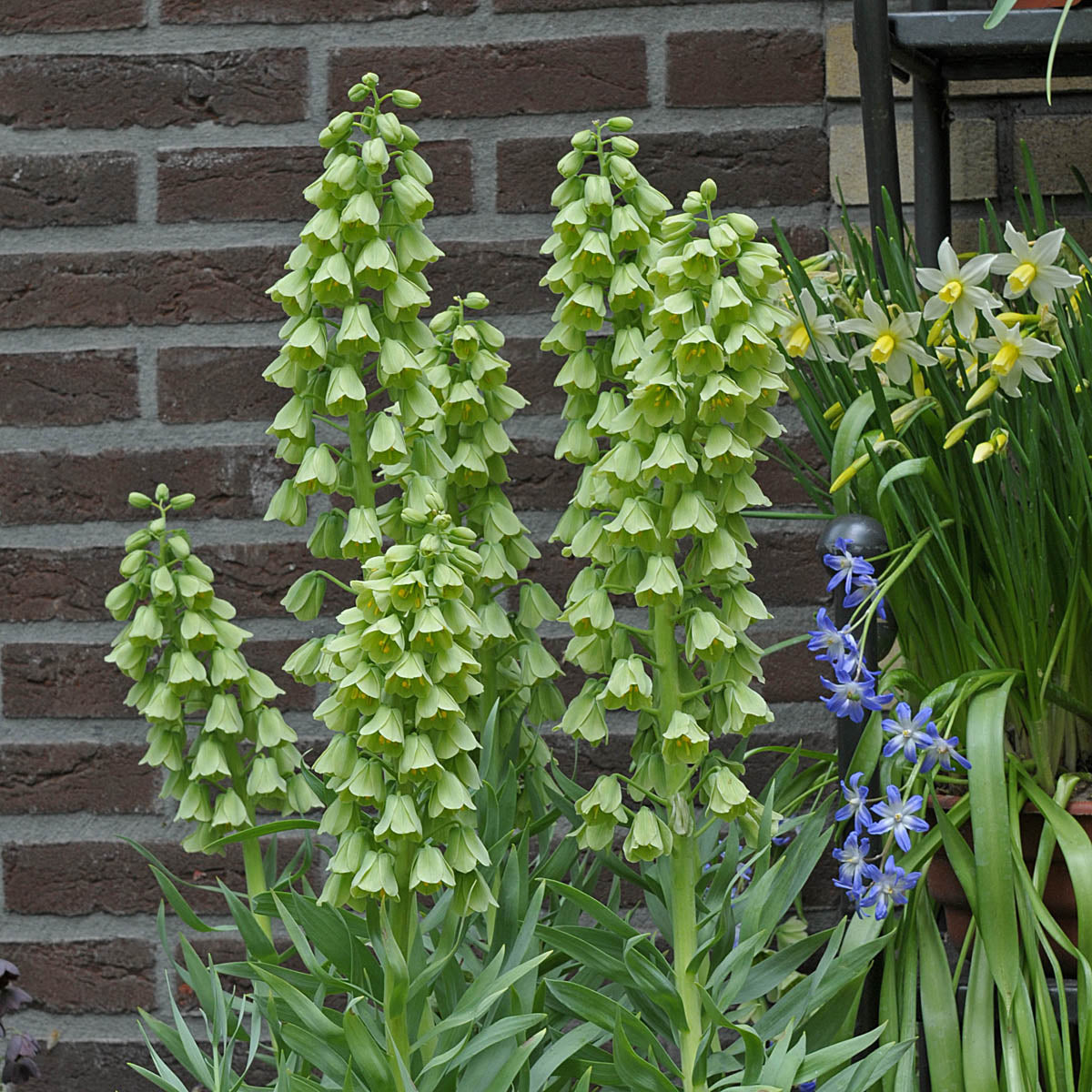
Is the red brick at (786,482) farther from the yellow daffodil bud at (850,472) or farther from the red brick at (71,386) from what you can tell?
the red brick at (71,386)

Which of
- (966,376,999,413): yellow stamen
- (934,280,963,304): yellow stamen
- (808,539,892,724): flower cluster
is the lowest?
(808,539,892,724): flower cluster

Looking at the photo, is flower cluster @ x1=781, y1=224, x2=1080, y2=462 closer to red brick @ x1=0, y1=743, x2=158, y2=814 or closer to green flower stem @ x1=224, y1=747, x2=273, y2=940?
green flower stem @ x1=224, y1=747, x2=273, y2=940

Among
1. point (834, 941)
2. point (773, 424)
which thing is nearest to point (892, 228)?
point (773, 424)

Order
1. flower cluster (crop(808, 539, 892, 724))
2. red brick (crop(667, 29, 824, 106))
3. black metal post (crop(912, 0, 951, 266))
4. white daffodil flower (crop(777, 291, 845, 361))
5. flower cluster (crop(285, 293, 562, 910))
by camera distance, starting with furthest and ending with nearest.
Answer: red brick (crop(667, 29, 824, 106)) → black metal post (crop(912, 0, 951, 266)) → white daffodil flower (crop(777, 291, 845, 361)) → flower cluster (crop(808, 539, 892, 724)) → flower cluster (crop(285, 293, 562, 910))

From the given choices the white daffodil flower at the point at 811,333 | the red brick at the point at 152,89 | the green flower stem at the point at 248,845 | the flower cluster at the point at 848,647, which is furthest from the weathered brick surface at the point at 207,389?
the flower cluster at the point at 848,647

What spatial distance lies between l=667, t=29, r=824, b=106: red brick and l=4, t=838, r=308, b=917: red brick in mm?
848

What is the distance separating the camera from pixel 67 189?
1233mm

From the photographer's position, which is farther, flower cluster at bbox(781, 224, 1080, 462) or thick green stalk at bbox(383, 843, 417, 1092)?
flower cluster at bbox(781, 224, 1080, 462)

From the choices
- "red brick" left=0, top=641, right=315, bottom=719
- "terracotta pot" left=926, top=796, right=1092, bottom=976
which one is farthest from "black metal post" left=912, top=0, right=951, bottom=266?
"red brick" left=0, top=641, right=315, bottom=719

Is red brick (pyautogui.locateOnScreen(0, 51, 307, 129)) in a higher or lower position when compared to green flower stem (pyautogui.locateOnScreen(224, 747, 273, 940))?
higher

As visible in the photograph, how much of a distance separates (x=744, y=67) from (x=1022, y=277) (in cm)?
50

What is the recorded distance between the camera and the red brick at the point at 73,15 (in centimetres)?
122

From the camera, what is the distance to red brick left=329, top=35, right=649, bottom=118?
1194 mm

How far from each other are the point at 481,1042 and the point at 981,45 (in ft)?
2.52
